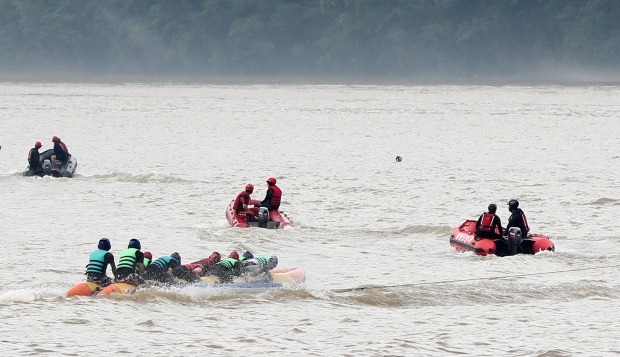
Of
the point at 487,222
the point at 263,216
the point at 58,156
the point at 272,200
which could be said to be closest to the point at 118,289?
the point at 487,222

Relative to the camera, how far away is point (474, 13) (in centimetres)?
14375

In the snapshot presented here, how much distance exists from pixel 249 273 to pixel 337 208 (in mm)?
12778

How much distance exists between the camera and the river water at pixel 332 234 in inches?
843

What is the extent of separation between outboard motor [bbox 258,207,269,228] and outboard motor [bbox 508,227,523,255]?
6678 millimetres

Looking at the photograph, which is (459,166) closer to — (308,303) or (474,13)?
(308,303)

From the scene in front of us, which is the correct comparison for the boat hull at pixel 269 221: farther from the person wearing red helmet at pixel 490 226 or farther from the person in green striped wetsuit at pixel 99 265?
the person in green striped wetsuit at pixel 99 265

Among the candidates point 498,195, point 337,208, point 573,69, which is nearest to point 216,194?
point 337,208

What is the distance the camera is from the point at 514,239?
1136 inches

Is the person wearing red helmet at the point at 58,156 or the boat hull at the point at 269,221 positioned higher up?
the person wearing red helmet at the point at 58,156

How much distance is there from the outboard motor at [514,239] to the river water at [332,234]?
0.51 meters

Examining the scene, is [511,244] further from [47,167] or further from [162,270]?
[47,167]

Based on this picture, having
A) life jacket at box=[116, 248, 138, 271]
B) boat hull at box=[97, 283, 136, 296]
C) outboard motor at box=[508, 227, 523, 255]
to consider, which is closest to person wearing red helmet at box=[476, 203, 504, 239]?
outboard motor at box=[508, 227, 523, 255]

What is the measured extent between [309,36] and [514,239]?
411 feet

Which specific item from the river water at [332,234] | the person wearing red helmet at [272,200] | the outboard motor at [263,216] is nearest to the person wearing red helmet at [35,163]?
the river water at [332,234]
